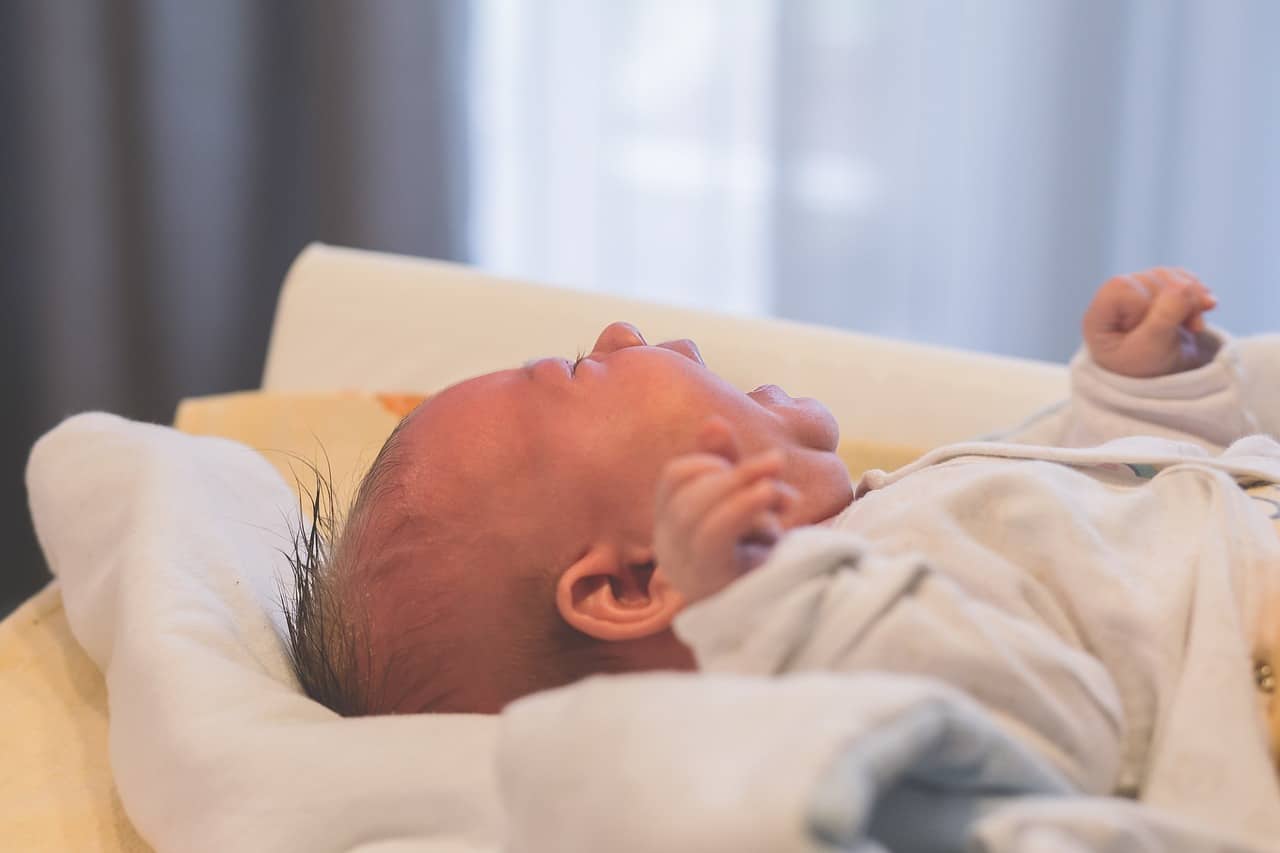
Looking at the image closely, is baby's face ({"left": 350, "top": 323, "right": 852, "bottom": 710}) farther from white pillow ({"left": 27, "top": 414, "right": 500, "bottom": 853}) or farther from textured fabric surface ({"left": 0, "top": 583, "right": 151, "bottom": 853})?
textured fabric surface ({"left": 0, "top": 583, "right": 151, "bottom": 853})

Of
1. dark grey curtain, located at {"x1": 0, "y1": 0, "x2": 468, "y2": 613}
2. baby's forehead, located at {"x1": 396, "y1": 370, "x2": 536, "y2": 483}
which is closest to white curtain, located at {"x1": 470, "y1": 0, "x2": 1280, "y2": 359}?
dark grey curtain, located at {"x1": 0, "y1": 0, "x2": 468, "y2": 613}

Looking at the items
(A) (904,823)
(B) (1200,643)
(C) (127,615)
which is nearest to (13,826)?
(C) (127,615)

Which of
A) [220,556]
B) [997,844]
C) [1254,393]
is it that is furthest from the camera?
[1254,393]

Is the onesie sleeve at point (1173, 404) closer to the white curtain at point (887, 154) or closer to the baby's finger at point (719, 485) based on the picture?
the baby's finger at point (719, 485)

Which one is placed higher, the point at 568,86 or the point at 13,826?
the point at 568,86

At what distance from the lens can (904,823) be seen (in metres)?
0.53

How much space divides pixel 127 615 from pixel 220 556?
3.4 inches

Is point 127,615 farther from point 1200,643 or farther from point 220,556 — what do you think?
point 1200,643

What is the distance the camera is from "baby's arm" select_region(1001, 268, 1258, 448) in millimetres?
1005

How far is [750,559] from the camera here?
0.59m

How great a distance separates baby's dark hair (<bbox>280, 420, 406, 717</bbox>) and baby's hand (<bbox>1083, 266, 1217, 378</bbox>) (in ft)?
1.86

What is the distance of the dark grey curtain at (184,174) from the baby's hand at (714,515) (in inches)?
58.7

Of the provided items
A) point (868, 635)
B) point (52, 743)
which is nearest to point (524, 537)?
point (868, 635)

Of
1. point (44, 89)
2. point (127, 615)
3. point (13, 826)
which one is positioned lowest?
point (13, 826)
